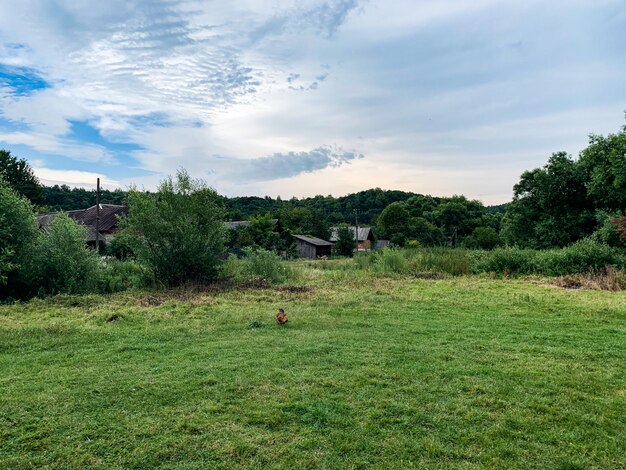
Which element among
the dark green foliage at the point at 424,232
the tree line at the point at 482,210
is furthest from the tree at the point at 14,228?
the dark green foliage at the point at 424,232

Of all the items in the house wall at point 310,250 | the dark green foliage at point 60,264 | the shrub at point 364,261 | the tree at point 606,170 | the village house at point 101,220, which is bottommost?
the house wall at point 310,250

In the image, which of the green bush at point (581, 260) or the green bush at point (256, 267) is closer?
the green bush at point (256, 267)

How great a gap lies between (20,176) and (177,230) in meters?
34.6

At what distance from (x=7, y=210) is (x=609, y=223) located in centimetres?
2379

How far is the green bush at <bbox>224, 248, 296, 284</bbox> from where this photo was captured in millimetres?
16266

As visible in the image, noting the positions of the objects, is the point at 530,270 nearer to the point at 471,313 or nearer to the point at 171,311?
the point at 471,313

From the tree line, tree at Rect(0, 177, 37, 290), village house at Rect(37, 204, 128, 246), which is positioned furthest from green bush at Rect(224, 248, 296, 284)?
village house at Rect(37, 204, 128, 246)

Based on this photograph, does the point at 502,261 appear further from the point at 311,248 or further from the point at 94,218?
the point at 94,218

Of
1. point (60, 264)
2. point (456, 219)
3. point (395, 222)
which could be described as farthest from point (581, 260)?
point (456, 219)

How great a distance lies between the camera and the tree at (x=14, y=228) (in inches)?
489

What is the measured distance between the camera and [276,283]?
1560 cm

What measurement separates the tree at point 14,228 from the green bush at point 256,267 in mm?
6468

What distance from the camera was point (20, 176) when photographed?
40.1 meters

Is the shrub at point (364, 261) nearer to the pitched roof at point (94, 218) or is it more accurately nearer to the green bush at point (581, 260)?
the green bush at point (581, 260)
